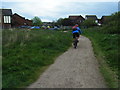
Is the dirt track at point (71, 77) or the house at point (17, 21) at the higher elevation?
the house at point (17, 21)

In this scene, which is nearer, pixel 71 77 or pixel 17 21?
pixel 71 77

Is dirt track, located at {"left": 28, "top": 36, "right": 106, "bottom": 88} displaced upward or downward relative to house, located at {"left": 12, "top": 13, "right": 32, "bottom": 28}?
downward

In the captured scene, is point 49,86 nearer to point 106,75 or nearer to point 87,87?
point 87,87

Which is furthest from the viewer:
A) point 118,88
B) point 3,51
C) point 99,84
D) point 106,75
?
point 3,51

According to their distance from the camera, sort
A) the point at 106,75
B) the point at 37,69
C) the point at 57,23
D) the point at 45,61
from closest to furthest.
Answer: the point at 106,75, the point at 37,69, the point at 45,61, the point at 57,23

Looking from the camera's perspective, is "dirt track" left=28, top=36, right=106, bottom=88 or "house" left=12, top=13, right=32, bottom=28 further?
"house" left=12, top=13, right=32, bottom=28

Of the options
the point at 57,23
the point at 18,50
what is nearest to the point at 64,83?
the point at 18,50

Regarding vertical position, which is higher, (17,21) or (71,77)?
(17,21)

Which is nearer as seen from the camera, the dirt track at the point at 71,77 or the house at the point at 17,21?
the dirt track at the point at 71,77

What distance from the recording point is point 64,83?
5.01 metres

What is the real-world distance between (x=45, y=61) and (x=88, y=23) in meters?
60.7

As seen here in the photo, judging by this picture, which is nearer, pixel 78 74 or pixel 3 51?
pixel 78 74

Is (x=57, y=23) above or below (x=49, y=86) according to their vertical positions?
above

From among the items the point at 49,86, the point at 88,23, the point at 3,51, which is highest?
the point at 88,23
